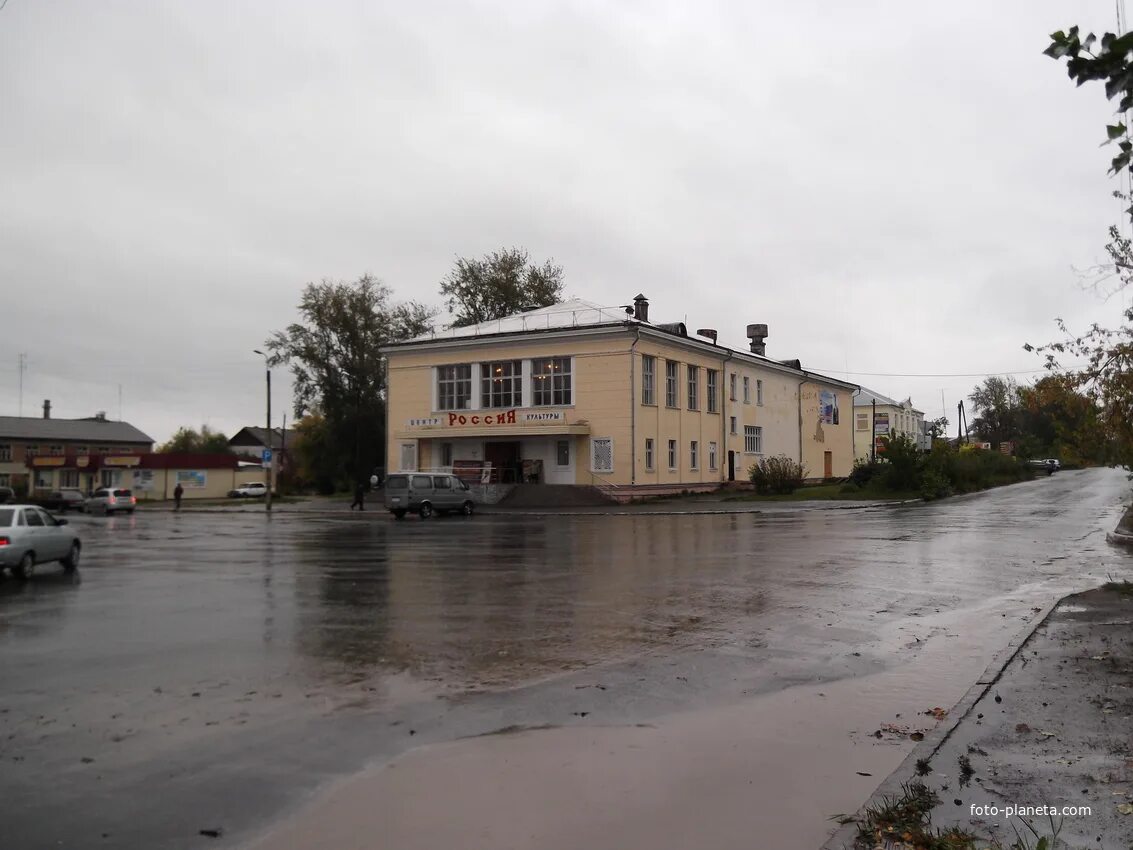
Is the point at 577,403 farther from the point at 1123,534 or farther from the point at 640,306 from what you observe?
the point at 1123,534

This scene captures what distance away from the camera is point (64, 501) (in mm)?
63250

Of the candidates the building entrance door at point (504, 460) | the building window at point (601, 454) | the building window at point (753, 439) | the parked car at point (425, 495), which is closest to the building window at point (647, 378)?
the building window at point (601, 454)

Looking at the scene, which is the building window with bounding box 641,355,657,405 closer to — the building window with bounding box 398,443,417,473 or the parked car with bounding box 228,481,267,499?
the building window with bounding box 398,443,417,473

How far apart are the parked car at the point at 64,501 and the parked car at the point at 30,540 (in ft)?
158

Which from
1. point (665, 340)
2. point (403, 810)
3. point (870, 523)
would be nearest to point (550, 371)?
point (665, 340)

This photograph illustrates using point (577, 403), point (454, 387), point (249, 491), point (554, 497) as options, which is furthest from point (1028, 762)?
point (249, 491)

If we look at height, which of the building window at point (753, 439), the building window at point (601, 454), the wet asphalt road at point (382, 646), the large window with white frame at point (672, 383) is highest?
the large window with white frame at point (672, 383)

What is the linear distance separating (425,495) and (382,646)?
28946mm

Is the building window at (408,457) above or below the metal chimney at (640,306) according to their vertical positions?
below

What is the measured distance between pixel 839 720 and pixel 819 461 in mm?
59666

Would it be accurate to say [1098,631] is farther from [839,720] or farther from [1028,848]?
[1028,848]

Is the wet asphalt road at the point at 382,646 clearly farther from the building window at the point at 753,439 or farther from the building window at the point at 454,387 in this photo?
the building window at the point at 753,439

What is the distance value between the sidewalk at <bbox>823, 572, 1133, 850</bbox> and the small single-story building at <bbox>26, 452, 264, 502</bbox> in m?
71.2

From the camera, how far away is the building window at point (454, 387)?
48781 millimetres
